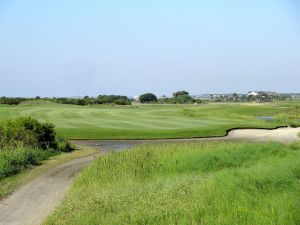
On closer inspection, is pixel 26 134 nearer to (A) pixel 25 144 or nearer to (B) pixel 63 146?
(A) pixel 25 144

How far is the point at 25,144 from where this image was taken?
32.1 metres

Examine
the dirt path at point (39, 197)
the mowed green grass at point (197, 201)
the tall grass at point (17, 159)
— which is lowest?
the dirt path at point (39, 197)

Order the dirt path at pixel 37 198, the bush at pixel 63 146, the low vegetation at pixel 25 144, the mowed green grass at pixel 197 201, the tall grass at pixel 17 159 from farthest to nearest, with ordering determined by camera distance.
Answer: the bush at pixel 63 146
the low vegetation at pixel 25 144
the tall grass at pixel 17 159
the dirt path at pixel 37 198
the mowed green grass at pixel 197 201

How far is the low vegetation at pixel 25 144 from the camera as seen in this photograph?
25.4 meters

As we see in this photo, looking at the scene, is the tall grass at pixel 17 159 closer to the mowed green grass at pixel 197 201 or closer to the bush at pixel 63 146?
the bush at pixel 63 146

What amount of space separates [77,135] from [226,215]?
119ft

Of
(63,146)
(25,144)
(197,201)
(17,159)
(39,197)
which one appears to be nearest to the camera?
(197,201)

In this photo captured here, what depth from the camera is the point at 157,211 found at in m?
11.6

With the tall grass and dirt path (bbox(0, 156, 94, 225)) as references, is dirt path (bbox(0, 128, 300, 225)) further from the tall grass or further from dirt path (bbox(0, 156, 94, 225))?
the tall grass

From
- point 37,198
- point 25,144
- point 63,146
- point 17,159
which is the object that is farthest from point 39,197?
point 63,146

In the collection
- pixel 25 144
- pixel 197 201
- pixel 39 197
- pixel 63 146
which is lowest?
pixel 39 197

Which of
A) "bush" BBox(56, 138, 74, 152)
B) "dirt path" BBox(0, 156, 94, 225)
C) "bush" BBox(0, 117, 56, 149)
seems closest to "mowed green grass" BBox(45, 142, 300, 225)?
"dirt path" BBox(0, 156, 94, 225)

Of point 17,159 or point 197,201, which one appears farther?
point 17,159

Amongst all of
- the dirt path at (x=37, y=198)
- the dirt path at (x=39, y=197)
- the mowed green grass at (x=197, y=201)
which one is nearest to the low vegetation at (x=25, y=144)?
the dirt path at (x=39, y=197)
